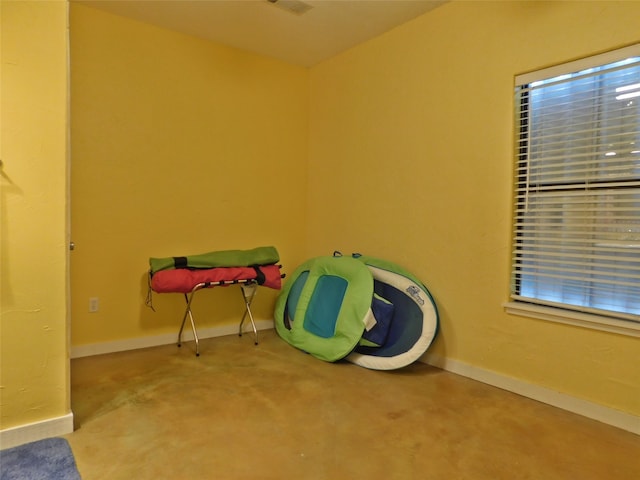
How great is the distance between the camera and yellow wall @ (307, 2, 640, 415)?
2240 mm

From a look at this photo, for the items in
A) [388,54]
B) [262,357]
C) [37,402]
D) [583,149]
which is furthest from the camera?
[388,54]

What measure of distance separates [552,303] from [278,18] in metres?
2.65

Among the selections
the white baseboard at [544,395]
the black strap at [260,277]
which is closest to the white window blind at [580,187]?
the white baseboard at [544,395]

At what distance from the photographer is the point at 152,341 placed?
11.1 feet

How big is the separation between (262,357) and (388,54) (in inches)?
98.3

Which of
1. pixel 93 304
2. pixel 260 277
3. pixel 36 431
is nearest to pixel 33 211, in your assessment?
pixel 36 431

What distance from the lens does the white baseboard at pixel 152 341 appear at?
3.12m

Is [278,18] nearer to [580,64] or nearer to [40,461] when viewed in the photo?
[580,64]

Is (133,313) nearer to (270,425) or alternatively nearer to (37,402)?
(37,402)

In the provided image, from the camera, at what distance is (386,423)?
2119 mm

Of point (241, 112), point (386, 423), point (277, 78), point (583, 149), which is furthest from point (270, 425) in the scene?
point (277, 78)

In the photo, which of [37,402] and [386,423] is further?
[386,423]

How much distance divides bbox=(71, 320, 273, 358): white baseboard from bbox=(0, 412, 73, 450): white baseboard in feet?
4.15

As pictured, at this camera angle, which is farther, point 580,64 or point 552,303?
point 552,303
